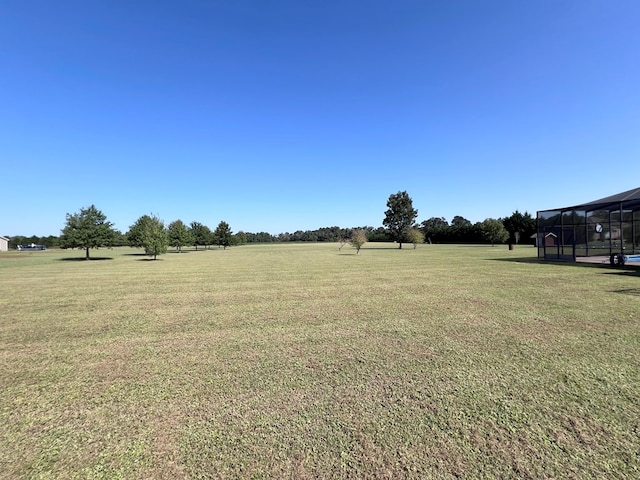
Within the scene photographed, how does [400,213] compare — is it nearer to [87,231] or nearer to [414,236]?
[414,236]

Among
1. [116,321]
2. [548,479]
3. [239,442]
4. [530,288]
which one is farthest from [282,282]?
[548,479]

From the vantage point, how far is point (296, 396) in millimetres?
3439

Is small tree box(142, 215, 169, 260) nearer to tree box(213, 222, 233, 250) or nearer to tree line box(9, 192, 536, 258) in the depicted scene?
tree line box(9, 192, 536, 258)

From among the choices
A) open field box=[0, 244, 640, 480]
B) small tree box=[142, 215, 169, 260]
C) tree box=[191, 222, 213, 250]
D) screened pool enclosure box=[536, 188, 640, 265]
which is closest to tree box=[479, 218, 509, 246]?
screened pool enclosure box=[536, 188, 640, 265]

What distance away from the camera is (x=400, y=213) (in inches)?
1978

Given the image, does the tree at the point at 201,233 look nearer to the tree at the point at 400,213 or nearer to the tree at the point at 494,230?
the tree at the point at 400,213

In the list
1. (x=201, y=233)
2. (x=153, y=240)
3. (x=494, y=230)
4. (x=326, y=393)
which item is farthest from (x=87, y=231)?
(x=494, y=230)

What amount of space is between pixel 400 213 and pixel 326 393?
4916 centimetres

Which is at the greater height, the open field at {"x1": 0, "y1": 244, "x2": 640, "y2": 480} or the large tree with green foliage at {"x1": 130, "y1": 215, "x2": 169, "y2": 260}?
the large tree with green foliage at {"x1": 130, "y1": 215, "x2": 169, "y2": 260}

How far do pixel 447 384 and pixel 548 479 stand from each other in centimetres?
147

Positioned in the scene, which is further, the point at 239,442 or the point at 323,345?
the point at 323,345

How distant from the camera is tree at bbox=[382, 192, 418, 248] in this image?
50031 mm

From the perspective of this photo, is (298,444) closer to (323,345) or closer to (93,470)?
(93,470)

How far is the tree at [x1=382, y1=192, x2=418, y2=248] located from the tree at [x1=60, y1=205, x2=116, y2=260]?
41.0 m
